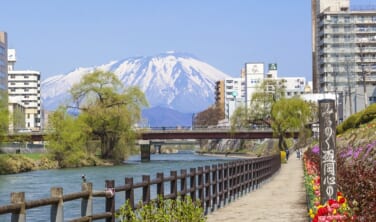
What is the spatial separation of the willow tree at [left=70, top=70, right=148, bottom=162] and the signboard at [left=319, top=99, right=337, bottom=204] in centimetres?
7233

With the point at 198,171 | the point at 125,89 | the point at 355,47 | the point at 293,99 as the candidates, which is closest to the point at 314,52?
the point at 355,47

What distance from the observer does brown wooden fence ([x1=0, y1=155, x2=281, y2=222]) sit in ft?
Result: 37.1

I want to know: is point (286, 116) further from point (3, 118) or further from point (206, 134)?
point (3, 118)

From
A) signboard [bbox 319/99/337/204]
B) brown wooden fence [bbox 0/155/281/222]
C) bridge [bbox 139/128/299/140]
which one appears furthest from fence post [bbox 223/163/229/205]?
bridge [bbox 139/128/299/140]

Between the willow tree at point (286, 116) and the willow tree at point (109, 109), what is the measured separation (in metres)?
16.0

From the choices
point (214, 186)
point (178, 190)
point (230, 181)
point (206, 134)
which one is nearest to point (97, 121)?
point (206, 134)

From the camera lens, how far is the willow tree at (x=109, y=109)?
284ft

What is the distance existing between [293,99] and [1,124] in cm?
3511

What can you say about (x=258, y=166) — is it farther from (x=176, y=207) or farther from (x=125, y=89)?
(x=125, y=89)

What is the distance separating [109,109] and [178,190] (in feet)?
207

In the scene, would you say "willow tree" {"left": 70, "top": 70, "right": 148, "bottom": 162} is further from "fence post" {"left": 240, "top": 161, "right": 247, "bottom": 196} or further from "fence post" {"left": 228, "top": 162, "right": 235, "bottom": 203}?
"fence post" {"left": 228, "top": 162, "right": 235, "bottom": 203}

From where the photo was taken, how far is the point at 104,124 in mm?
87000

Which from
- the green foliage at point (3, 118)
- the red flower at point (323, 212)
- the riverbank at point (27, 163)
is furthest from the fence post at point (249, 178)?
the green foliage at point (3, 118)

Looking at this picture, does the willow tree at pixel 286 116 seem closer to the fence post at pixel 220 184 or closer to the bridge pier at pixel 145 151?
the bridge pier at pixel 145 151
